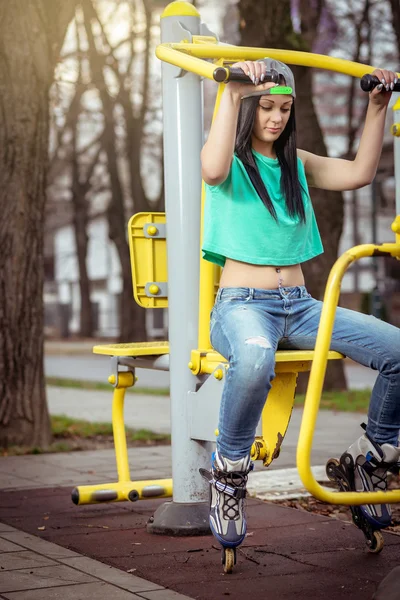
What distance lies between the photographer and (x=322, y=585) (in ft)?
12.0

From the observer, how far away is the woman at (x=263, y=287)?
147 inches

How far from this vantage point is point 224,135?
3.76m

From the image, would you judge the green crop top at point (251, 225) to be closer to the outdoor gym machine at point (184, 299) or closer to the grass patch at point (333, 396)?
the outdoor gym machine at point (184, 299)

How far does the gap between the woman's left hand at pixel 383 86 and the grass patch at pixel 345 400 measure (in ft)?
21.5

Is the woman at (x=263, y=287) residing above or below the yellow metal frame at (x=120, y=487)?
above

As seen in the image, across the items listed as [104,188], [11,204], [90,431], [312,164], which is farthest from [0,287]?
[104,188]

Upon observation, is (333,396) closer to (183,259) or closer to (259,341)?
(183,259)

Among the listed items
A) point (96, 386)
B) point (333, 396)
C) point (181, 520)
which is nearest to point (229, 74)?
point (181, 520)

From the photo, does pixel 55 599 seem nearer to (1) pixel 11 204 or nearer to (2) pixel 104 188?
(1) pixel 11 204

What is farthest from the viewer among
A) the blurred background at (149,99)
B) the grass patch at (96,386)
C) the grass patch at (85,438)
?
the grass patch at (96,386)

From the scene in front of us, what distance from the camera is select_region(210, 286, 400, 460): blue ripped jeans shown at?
144 inches

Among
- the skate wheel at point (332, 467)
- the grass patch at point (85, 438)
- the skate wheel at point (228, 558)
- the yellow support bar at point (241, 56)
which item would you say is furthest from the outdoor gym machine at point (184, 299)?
the grass patch at point (85, 438)

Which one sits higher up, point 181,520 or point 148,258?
point 148,258

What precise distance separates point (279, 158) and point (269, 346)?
801 mm
